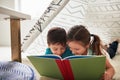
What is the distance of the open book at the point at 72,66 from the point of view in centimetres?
58

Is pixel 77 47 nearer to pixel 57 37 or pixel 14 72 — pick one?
pixel 57 37

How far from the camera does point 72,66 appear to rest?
23.8 inches

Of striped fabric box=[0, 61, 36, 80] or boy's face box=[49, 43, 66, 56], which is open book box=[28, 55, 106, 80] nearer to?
striped fabric box=[0, 61, 36, 80]

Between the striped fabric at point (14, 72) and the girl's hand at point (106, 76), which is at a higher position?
the striped fabric at point (14, 72)

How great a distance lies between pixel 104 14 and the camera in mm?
1599

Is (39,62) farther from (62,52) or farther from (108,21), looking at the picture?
(108,21)

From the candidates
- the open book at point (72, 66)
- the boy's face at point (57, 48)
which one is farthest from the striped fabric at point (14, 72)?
the boy's face at point (57, 48)

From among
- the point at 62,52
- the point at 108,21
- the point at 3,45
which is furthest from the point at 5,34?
the point at 62,52

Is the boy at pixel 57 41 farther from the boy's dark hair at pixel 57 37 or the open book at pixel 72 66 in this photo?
the open book at pixel 72 66

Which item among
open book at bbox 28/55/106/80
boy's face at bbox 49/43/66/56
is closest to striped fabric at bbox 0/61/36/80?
open book at bbox 28/55/106/80

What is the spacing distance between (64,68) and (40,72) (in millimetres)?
124

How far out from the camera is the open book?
1.89 ft

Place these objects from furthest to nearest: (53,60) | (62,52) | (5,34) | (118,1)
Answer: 1. (5,34)
2. (118,1)
3. (62,52)
4. (53,60)

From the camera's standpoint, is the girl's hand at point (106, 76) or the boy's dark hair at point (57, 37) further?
the boy's dark hair at point (57, 37)
